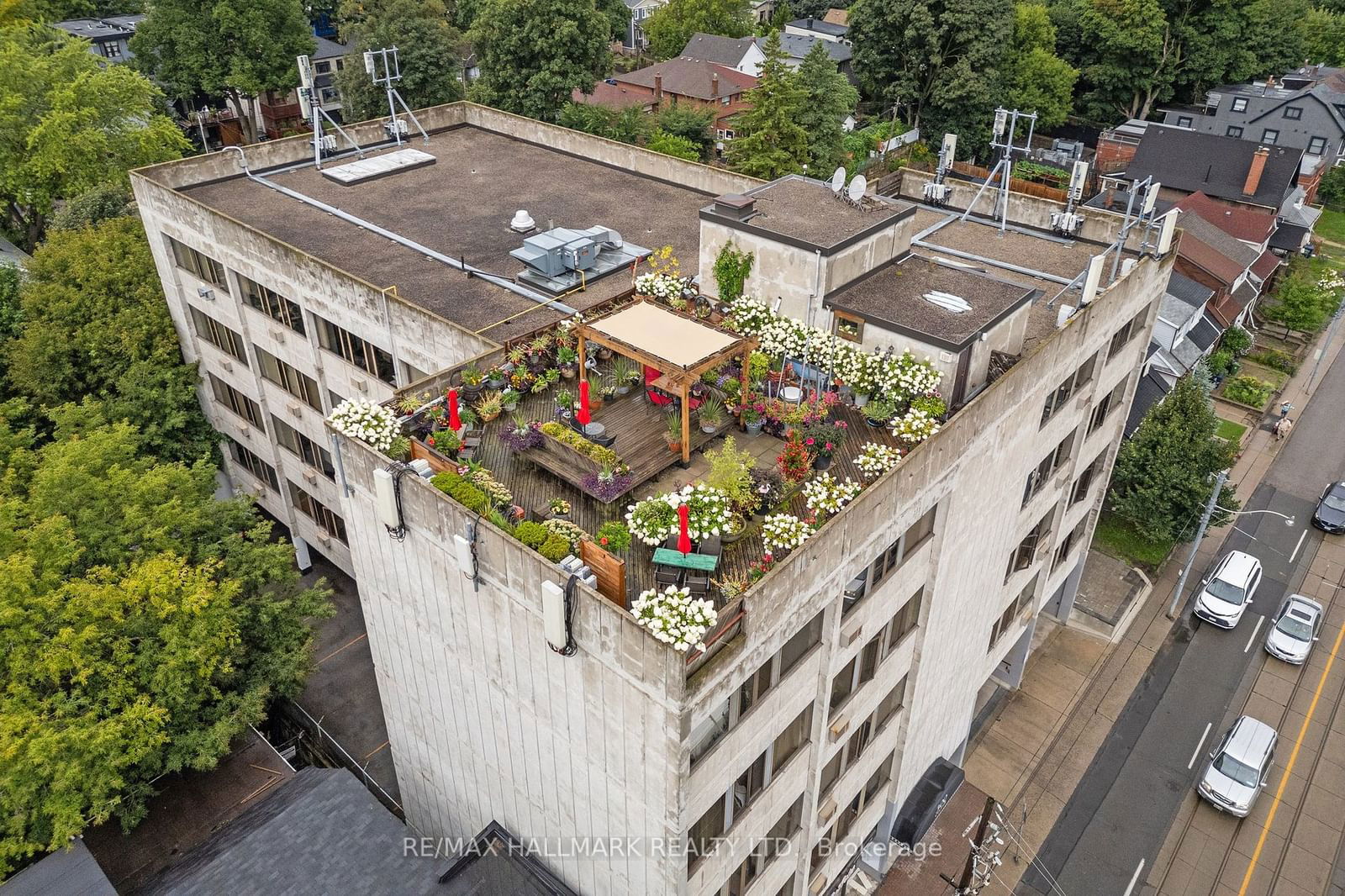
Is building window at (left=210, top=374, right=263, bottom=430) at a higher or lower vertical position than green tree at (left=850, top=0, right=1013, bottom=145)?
lower

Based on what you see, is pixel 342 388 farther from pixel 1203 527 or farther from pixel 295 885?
pixel 1203 527

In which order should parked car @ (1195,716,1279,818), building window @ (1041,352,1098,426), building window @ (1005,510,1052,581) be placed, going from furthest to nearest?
parked car @ (1195,716,1279,818), building window @ (1005,510,1052,581), building window @ (1041,352,1098,426)

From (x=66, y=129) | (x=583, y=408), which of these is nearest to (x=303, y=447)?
(x=583, y=408)

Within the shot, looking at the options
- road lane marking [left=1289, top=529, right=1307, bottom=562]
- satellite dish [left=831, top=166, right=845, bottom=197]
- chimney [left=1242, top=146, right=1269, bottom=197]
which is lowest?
road lane marking [left=1289, top=529, right=1307, bottom=562]

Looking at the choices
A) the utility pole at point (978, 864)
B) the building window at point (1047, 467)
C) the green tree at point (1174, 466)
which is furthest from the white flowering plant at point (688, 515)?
the green tree at point (1174, 466)

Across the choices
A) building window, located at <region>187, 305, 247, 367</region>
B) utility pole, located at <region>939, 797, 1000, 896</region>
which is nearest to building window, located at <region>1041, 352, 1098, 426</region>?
utility pole, located at <region>939, 797, 1000, 896</region>

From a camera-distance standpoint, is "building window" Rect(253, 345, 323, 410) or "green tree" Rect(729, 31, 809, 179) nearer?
"building window" Rect(253, 345, 323, 410)

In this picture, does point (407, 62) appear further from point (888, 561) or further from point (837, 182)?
point (888, 561)

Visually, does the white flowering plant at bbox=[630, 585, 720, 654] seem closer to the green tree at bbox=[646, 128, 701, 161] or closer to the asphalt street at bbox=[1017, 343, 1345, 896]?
the asphalt street at bbox=[1017, 343, 1345, 896]

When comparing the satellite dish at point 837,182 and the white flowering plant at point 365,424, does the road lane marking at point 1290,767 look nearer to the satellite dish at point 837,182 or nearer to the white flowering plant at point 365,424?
the satellite dish at point 837,182
